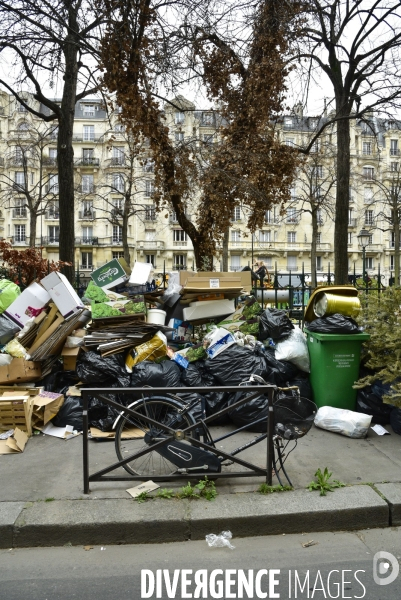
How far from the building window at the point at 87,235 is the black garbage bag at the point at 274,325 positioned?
4692 centimetres

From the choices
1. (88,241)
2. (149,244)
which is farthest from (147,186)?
(88,241)

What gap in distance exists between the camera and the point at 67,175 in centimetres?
923

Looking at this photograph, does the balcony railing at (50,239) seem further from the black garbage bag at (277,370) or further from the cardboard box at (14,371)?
the black garbage bag at (277,370)

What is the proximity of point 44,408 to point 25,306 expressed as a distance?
1260 mm

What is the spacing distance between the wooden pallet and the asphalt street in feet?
5.82

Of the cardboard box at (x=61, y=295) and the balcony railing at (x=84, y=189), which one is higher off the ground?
the balcony railing at (x=84, y=189)

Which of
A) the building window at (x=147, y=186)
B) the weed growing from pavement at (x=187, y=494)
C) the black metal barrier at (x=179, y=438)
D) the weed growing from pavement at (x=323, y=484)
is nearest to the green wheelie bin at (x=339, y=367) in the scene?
the weed growing from pavement at (x=323, y=484)

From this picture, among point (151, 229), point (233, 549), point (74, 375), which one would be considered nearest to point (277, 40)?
point (74, 375)

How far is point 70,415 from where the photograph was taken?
16.9 feet

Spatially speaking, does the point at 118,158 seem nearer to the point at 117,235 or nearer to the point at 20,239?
the point at 117,235

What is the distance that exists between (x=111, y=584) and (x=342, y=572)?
1.39m

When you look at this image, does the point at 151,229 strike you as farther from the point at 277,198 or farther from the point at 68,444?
the point at 68,444

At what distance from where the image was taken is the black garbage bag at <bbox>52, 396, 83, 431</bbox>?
201 inches

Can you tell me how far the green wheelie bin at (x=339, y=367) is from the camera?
5.27 metres
